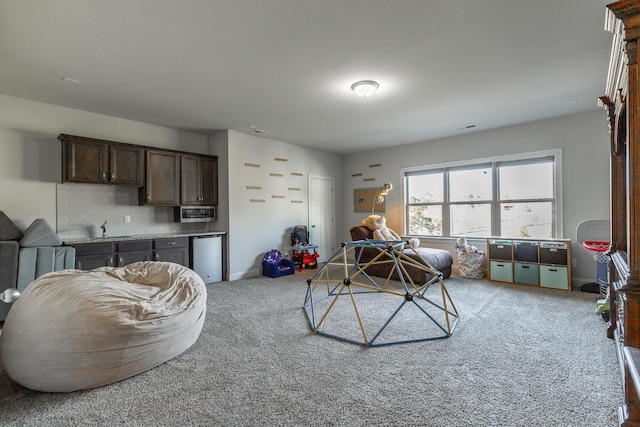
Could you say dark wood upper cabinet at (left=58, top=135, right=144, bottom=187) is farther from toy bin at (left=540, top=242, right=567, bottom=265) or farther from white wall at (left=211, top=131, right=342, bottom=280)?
toy bin at (left=540, top=242, right=567, bottom=265)

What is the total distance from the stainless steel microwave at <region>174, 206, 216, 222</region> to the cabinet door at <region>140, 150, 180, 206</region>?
24 centimetres

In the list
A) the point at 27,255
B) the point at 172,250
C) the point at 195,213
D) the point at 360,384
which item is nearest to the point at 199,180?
the point at 195,213

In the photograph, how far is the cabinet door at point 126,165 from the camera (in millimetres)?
4410

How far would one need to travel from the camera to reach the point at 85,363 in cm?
200

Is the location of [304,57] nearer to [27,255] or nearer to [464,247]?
[27,255]

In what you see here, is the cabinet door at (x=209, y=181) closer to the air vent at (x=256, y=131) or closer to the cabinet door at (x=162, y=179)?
the cabinet door at (x=162, y=179)

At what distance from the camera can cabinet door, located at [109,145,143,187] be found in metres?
4.41

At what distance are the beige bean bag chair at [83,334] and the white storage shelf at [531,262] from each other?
187 inches

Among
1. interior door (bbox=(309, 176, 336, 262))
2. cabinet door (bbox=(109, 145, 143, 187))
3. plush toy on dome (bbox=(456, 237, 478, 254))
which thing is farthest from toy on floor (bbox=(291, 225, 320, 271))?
cabinet door (bbox=(109, 145, 143, 187))

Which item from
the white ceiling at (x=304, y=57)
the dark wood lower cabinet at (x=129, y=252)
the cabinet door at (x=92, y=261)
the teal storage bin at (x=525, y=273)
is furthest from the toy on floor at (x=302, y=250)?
the teal storage bin at (x=525, y=273)

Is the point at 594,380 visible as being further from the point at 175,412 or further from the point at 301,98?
the point at 301,98

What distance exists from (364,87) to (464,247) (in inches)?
137

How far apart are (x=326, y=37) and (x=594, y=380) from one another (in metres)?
3.21

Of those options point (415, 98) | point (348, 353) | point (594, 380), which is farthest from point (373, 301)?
point (415, 98)
